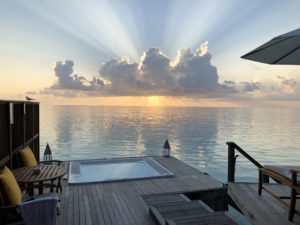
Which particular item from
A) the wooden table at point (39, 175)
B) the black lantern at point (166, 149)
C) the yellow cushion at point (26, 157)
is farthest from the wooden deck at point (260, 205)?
the black lantern at point (166, 149)

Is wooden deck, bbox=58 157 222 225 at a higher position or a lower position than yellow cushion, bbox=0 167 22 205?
lower

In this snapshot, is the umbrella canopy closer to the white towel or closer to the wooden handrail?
the wooden handrail

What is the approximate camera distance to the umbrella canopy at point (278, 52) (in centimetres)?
396

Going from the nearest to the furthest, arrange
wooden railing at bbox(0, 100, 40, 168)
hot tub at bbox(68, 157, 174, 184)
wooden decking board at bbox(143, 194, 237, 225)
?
wooden decking board at bbox(143, 194, 237, 225) → wooden railing at bbox(0, 100, 40, 168) → hot tub at bbox(68, 157, 174, 184)

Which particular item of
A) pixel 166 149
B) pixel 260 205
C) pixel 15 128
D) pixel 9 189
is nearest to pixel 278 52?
pixel 260 205

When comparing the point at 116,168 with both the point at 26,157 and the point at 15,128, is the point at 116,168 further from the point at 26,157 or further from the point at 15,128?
the point at 15,128

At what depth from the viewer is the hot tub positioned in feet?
30.8

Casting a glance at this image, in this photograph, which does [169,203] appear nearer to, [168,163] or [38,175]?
[38,175]

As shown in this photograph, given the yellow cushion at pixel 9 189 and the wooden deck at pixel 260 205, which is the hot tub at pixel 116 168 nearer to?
the wooden deck at pixel 260 205

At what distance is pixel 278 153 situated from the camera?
30.2m

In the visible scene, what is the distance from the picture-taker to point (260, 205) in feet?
15.8

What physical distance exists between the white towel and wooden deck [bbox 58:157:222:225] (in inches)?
42.4

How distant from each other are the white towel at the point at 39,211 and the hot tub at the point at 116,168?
4.69 metres

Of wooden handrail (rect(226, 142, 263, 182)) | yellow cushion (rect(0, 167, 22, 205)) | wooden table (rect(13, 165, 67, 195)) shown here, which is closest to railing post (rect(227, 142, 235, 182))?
wooden handrail (rect(226, 142, 263, 182))
